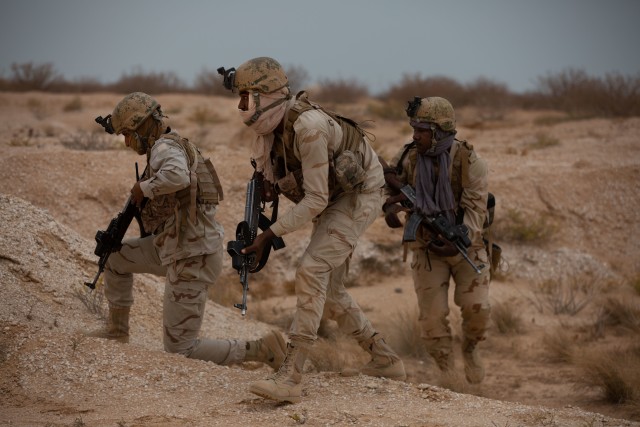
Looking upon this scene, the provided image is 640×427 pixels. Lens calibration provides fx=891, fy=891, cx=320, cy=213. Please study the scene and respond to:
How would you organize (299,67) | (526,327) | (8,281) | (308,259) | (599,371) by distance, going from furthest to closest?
(299,67)
(526,327)
(599,371)
(8,281)
(308,259)

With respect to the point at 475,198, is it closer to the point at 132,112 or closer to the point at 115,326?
the point at 132,112

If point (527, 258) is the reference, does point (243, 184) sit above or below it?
above

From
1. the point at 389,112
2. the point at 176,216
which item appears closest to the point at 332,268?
the point at 176,216

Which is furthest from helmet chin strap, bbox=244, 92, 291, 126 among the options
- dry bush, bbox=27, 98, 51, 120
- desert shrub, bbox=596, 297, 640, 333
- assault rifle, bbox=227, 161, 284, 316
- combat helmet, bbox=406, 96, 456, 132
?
dry bush, bbox=27, 98, 51, 120

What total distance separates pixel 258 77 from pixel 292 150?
47cm

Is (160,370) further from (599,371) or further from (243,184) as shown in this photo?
(243,184)

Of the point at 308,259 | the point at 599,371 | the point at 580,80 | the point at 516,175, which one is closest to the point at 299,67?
the point at 580,80

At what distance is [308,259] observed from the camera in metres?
5.15

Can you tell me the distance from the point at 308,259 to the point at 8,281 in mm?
2617

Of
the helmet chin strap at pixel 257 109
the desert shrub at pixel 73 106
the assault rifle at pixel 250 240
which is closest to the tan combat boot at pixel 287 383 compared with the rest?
the assault rifle at pixel 250 240

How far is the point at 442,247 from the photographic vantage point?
6.47m

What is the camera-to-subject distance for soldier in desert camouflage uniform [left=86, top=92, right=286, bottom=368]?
5.52 m

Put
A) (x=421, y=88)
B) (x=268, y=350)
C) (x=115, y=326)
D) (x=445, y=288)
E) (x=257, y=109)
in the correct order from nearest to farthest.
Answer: (x=257, y=109) → (x=115, y=326) → (x=268, y=350) → (x=445, y=288) → (x=421, y=88)

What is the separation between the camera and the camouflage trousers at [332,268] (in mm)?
5098
